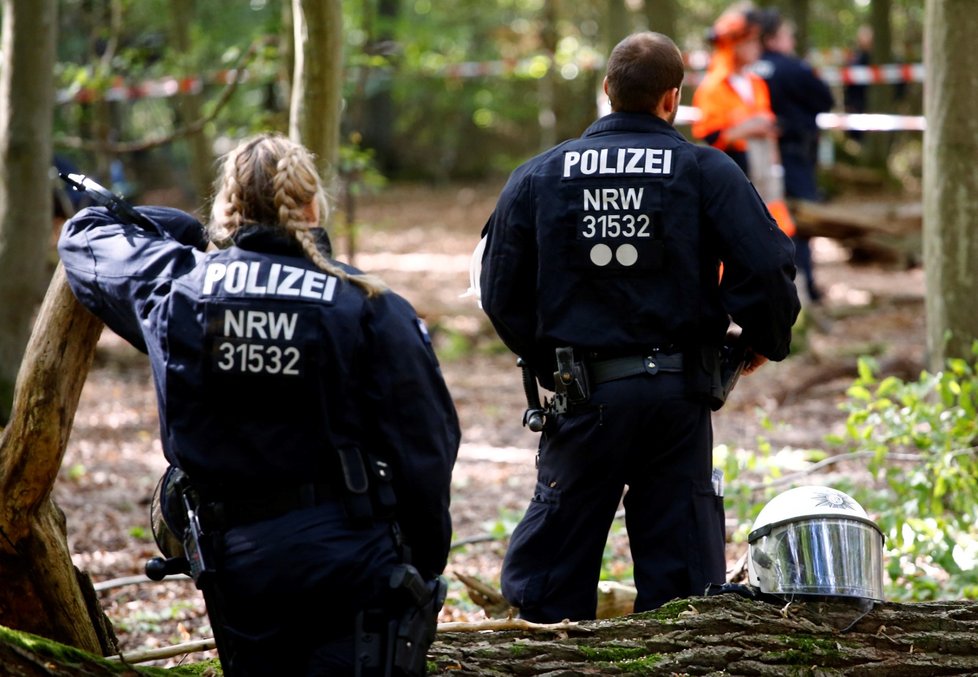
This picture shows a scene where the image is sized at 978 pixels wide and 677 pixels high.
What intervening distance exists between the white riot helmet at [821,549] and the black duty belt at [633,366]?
0.57 metres

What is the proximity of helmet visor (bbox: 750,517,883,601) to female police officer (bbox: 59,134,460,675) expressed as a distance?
1.29 metres

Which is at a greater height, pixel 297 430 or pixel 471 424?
pixel 297 430

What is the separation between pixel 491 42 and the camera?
2356 centimetres

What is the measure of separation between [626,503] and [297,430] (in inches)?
62.5

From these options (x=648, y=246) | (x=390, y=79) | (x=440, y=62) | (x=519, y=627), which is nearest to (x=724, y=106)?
(x=440, y=62)

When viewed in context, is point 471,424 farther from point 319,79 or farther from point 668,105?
point 668,105

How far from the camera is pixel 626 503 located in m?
4.02

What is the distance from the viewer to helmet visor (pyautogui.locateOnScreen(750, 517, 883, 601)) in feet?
11.8

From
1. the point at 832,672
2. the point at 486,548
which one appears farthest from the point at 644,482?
the point at 486,548

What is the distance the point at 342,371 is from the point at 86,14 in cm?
1176

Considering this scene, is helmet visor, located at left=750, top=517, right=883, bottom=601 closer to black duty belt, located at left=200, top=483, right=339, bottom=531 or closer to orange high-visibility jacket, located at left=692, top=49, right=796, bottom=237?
black duty belt, located at left=200, top=483, right=339, bottom=531

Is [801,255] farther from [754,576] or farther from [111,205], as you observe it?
[111,205]

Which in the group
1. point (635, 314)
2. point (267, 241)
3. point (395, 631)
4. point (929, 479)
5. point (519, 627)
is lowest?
point (929, 479)

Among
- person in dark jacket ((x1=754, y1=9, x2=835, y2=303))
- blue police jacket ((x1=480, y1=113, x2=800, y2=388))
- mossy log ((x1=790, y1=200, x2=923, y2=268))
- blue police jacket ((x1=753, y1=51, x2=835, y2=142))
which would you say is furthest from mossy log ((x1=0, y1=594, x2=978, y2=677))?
mossy log ((x1=790, y1=200, x2=923, y2=268))
